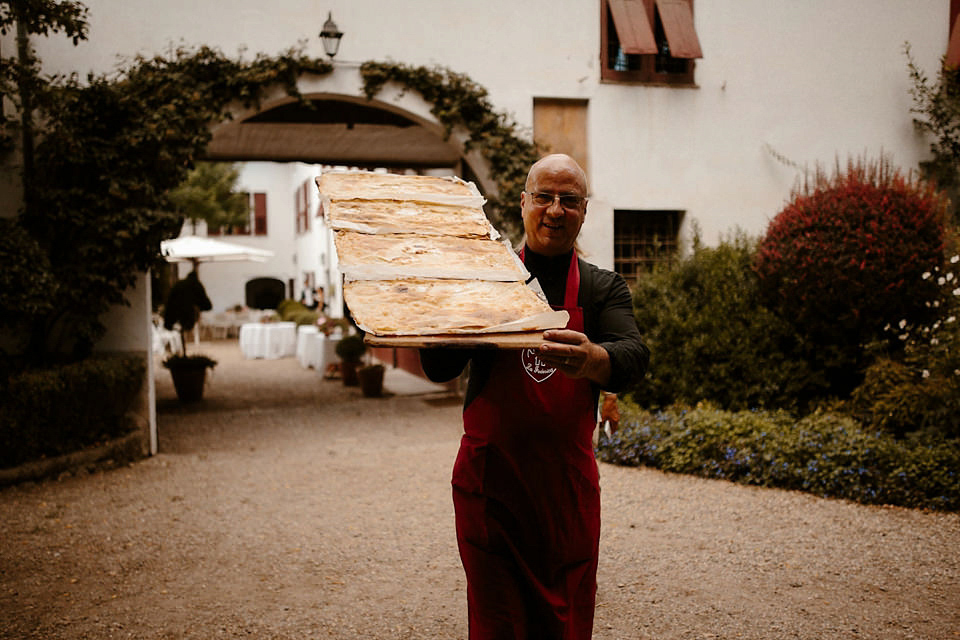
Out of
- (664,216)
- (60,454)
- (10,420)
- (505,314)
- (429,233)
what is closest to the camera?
(505,314)

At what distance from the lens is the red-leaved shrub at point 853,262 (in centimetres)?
787

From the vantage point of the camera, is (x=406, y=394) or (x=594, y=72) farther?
(x=406, y=394)

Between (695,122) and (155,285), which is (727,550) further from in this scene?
(155,285)

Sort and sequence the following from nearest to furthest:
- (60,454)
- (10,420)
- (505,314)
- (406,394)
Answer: (505,314) < (10,420) < (60,454) < (406,394)

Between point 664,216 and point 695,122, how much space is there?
1.23m

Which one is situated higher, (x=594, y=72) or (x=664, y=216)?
(x=594, y=72)

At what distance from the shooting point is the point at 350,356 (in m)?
13.7

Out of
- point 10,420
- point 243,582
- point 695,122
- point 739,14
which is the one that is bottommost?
point 243,582

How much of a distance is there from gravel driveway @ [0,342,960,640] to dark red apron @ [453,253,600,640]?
60.8 inches

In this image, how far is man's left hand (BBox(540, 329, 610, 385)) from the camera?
2.08 metres

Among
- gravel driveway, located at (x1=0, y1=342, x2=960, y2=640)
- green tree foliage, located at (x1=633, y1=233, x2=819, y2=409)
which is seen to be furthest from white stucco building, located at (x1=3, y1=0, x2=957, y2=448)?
gravel driveway, located at (x1=0, y1=342, x2=960, y2=640)

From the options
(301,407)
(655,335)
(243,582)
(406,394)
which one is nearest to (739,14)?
(655,335)

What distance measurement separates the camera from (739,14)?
10.2 metres

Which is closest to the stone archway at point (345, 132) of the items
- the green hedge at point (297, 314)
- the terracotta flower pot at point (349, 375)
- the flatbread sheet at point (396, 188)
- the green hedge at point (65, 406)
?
the green hedge at point (65, 406)
